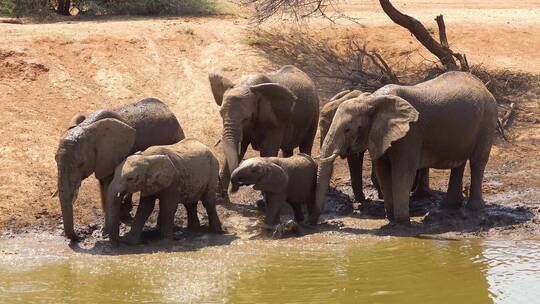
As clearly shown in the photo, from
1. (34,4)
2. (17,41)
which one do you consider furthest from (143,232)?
(34,4)

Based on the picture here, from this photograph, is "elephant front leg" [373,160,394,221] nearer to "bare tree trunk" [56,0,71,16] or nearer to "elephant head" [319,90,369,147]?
"elephant head" [319,90,369,147]

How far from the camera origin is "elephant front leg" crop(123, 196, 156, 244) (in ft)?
45.3

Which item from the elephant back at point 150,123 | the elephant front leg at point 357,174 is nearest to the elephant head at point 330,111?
the elephant front leg at point 357,174

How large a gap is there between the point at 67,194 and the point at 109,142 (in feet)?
2.87

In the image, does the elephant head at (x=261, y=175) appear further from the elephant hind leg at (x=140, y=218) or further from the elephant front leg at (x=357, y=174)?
the elephant front leg at (x=357, y=174)

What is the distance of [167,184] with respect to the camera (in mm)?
13875

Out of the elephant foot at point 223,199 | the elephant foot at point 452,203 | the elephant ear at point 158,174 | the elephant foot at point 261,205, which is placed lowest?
the elephant foot at point 261,205

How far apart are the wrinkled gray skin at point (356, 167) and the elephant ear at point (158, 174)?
9.50 ft

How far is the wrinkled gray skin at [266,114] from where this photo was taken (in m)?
15.6

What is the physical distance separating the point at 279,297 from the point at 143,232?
334 centimetres

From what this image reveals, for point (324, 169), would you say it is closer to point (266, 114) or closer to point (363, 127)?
point (363, 127)

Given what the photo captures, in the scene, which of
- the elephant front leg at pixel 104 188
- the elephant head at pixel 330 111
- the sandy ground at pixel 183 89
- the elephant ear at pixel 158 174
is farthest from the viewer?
the elephant head at pixel 330 111

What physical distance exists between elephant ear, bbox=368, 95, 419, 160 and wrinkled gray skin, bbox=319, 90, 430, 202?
1.26 meters

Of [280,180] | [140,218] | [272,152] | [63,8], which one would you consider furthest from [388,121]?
[63,8]
